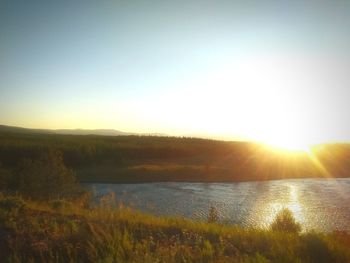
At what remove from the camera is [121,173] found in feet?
140

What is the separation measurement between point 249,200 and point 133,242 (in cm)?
2246

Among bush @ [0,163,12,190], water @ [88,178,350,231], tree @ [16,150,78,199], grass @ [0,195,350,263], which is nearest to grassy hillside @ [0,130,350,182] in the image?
water @ [88,178,350,231]

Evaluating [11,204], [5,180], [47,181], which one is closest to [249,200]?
[47,181]

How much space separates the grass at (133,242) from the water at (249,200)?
884 centimetres

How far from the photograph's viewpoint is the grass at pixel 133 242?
6605 millimetres

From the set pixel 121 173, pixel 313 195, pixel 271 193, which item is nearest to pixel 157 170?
pixel 121 173

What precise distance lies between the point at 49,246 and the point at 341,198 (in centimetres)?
2792

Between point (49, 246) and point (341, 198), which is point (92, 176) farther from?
point (49, 246)

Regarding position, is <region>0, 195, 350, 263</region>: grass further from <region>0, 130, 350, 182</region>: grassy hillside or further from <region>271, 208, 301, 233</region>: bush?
<region>0, 130, 350, 182</region>: grassy hillside

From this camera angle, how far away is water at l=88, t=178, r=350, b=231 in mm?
22219

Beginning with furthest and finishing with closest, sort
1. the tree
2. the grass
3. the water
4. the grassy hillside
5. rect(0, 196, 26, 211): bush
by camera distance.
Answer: the grassy hillside → the water → the tree → rect(0, 196, 26, 211): bush → the grass

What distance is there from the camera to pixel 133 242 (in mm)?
7336

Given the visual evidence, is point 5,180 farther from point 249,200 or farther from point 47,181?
point 249,200

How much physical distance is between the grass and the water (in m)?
8.84
